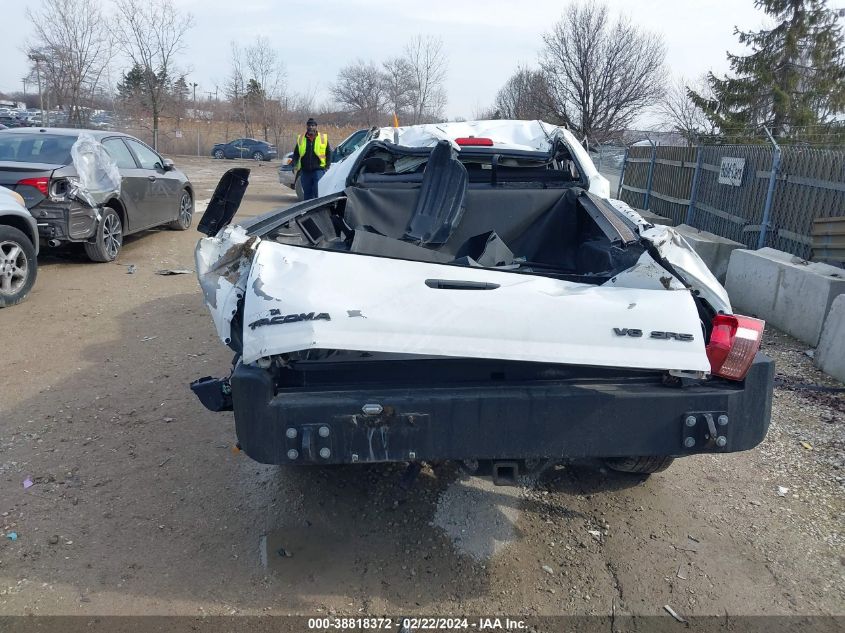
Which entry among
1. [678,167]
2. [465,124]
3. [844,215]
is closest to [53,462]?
[465,124]

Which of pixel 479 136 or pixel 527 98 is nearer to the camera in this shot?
pixel 479 136

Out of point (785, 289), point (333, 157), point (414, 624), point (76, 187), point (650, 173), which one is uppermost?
point (650, 173)

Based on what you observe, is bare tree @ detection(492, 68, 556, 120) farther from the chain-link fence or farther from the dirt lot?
the dirt lot

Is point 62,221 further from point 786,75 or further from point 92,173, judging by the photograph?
point 786,75

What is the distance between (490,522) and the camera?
320cm

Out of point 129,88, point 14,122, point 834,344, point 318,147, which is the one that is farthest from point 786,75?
point 14,122

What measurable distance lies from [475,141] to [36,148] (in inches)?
235

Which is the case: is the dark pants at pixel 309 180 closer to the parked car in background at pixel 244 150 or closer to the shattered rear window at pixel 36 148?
the shattered rear window at pixel 36 148

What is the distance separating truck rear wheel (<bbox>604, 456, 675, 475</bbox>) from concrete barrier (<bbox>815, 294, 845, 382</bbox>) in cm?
282

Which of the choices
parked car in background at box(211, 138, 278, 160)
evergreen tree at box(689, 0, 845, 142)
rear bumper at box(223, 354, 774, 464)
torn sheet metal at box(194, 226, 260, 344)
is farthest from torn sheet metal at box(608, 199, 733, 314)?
parked car in background at box(211, 138, 278, 160)

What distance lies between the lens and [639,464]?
325 cm

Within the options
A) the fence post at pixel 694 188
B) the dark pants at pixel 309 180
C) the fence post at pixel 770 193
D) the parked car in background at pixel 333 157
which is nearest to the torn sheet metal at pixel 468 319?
the fence post at pixel 770 193

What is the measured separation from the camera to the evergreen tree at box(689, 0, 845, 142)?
74.2 ft

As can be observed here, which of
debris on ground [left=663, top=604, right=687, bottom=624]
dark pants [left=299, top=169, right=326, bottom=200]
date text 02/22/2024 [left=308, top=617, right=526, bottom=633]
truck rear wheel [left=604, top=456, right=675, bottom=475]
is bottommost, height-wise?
date text 02/22/2024 [left=308, top=617, right=526, bottom=633]
